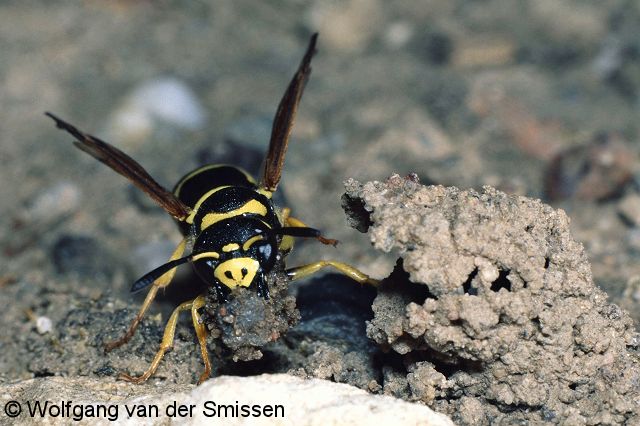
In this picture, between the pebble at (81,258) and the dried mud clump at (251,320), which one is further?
the pebble at (81,258)

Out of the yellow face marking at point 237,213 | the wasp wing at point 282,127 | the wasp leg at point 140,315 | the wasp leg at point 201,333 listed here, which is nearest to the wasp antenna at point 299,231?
the yellow face marking at point 237,213

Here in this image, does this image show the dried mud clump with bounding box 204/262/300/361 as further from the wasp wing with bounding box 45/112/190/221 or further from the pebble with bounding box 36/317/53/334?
the pebble with bounding box 36/317/53/334

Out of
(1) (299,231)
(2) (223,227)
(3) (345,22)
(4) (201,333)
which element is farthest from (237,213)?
(3) (345,22)

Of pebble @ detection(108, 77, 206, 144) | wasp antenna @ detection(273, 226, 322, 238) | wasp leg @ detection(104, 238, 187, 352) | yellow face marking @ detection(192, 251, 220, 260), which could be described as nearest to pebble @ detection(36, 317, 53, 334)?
wasp leg @ detection(104, 238, 187, 352)

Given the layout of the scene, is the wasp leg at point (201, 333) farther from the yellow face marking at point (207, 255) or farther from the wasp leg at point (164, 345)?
the yellow face marking at point (207, 255)

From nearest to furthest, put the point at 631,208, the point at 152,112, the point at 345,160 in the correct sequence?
the point at 631,208, the point at 345,160, the point at 152,112

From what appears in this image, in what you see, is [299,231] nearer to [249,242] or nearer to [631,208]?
[249,242]
